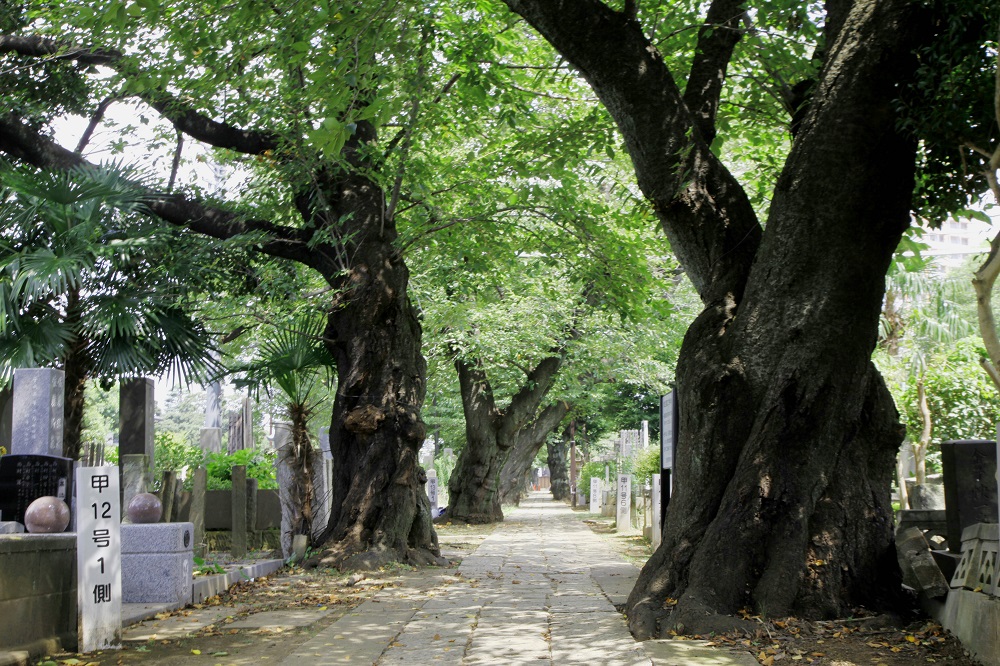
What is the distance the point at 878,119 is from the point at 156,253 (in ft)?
30.4

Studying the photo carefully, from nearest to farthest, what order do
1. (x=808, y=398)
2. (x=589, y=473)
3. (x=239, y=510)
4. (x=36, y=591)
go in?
(x=36, y=591) → (x=808, y=398) → (x=239, y=510) → (x=589, y=473)

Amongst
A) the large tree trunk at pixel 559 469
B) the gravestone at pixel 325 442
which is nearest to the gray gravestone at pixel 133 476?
the gravestone at pixel 325 442

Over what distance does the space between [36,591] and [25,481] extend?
2577 mm

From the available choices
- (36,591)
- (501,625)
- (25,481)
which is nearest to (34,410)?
(25,481)

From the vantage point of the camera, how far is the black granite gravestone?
8492 millimetres

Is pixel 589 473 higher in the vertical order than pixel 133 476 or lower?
lower

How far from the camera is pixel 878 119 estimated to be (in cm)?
713

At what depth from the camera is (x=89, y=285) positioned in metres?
12.3

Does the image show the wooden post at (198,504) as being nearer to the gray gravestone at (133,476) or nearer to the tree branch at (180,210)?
the gray gravestone at (133,476)

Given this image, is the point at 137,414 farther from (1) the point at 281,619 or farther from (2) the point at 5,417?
(1) the point at 281,619

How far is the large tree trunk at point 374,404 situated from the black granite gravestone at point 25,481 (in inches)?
152

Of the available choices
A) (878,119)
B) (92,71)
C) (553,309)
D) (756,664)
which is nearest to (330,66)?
(878,119)

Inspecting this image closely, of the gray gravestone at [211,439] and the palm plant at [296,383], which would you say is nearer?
the palm plant at [296,383]

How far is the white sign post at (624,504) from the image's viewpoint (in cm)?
2120
